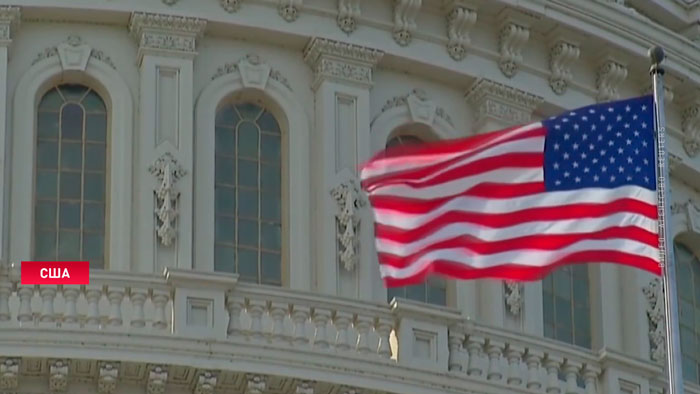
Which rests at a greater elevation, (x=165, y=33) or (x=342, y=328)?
(x=165, y=33)

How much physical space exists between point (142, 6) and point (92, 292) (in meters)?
6.13

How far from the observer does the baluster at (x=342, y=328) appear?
1526 inches

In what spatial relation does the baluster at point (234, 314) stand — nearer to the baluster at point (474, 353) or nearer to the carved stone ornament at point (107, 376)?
the carved stone ornament at point (107, 376)

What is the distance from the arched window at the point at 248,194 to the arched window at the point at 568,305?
170 inches

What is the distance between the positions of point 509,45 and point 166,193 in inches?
251

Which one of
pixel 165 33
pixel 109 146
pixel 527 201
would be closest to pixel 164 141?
pixel 109 146

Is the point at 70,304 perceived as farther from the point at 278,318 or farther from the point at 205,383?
the point at 278,318

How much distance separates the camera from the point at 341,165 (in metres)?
43.2

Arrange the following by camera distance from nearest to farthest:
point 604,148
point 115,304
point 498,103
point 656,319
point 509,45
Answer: point 604,148
point 115,304
point 498,103
point 509,45
point 656,319

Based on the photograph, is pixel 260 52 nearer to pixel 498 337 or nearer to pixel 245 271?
pixel 245 271

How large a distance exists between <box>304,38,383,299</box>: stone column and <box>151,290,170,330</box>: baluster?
152 inches

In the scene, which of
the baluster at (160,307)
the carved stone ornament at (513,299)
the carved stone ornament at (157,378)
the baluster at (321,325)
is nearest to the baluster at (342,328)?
the baluster at (321,325)

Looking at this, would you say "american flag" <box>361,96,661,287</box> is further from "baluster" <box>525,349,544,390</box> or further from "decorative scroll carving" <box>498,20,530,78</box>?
"decorative scroll carving" <box>498,20,530,78</box>

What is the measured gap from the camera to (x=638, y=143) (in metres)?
34.1
